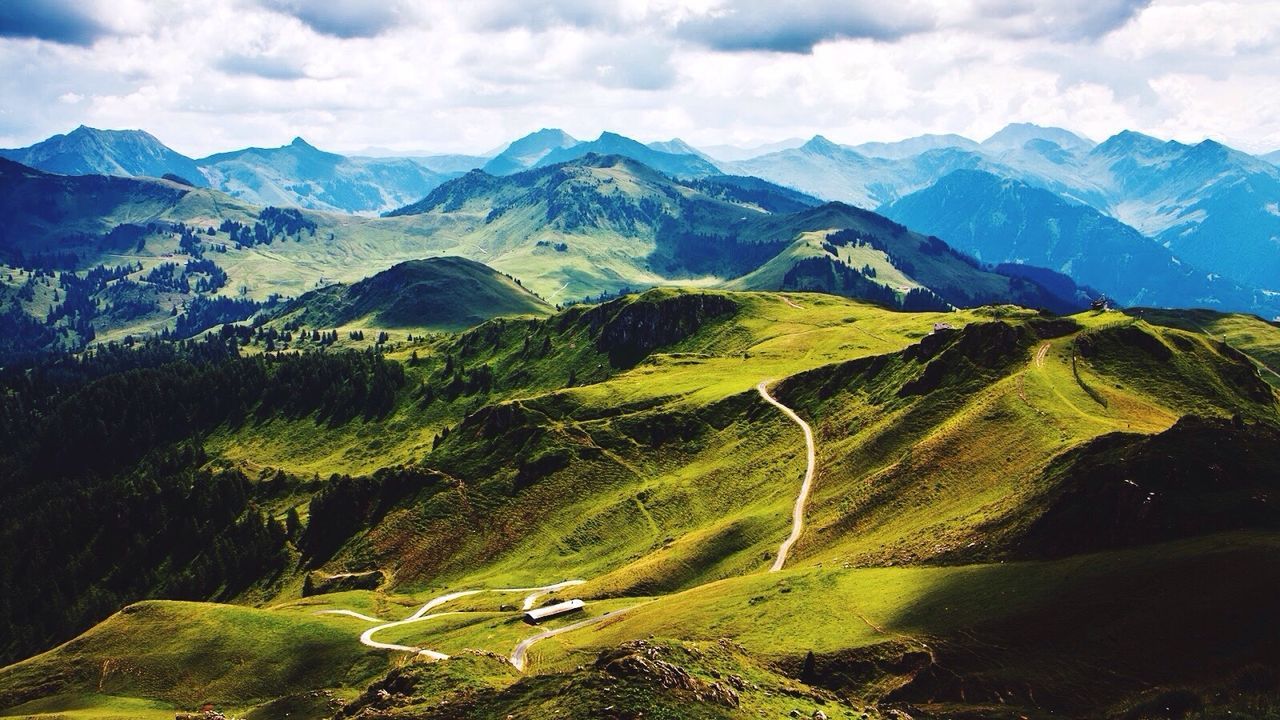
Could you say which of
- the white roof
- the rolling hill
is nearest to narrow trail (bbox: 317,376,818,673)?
the rolling hill

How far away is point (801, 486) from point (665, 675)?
303 ft

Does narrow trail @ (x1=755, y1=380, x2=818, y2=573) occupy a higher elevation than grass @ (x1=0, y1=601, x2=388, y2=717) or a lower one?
higher

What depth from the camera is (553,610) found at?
109625mm

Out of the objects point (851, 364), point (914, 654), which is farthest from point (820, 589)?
point (851, 364)

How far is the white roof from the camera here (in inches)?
4281

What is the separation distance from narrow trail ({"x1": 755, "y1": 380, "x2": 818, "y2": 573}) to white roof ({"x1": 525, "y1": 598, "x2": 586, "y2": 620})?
27754 millimetres

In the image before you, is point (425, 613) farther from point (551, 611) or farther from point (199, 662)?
point (551, 611)

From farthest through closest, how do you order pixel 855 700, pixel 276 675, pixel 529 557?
1. pixel 529 557
2. pixel 276 675
3. pixel 855 700

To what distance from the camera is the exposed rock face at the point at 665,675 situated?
5525cm

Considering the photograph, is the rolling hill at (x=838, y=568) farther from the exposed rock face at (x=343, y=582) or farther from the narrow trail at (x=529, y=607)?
the exposed rock face at (x=343, y=582)

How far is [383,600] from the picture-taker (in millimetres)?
148625

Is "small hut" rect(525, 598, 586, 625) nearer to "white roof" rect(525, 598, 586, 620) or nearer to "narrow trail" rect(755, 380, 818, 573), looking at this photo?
"white roof" rect(525, 598, 586, 620)

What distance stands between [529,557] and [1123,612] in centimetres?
11879

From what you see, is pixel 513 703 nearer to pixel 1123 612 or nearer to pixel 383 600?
pixel 1123 612
